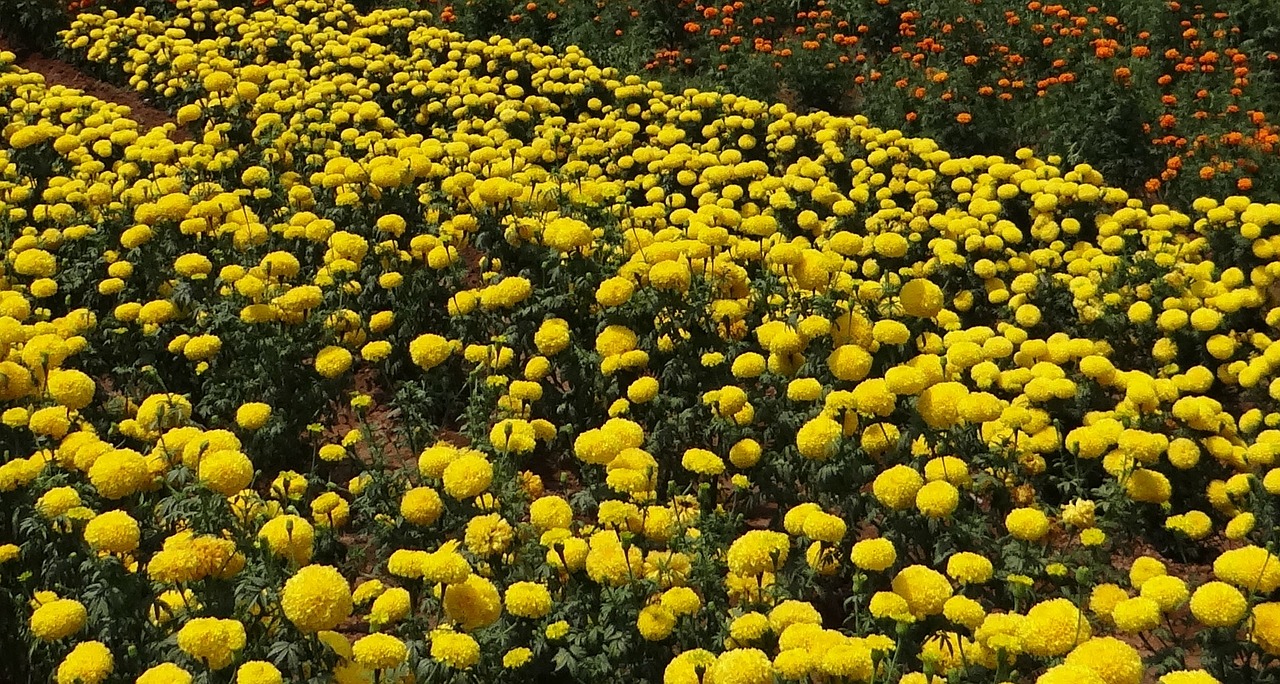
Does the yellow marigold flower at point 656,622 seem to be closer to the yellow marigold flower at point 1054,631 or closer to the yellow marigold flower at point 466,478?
the yellow marigold flower at point 466,478

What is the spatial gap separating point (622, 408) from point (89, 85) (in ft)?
30.5

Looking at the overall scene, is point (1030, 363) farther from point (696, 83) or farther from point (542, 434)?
point (696, 83)

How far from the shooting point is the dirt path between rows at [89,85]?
1017cm

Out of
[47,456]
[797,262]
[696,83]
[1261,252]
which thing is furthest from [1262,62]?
[47,456]

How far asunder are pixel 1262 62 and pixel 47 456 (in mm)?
9256

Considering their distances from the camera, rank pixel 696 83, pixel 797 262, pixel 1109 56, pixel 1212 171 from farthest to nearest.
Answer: pixel 696 83 → pixel 1109 56 → pixel 1212 171 → pixel 797 262

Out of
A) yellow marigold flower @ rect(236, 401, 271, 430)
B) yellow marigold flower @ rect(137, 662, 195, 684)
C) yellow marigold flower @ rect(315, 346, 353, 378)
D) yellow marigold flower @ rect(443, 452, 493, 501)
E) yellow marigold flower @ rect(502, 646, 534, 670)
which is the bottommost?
yellow marigold flower @ rect(315, 346, 353, 378)

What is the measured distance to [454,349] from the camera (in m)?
5.45

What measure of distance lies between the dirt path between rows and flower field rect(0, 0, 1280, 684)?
153 cm

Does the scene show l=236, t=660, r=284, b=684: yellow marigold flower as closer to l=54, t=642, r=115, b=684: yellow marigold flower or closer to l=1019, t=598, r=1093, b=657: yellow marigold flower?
l=54, t=642, r=115, b=684: yellow marigold flower

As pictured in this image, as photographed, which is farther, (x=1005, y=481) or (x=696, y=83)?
(x=696, y=83)

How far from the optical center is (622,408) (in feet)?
16.2

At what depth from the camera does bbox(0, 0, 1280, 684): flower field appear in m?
3.55

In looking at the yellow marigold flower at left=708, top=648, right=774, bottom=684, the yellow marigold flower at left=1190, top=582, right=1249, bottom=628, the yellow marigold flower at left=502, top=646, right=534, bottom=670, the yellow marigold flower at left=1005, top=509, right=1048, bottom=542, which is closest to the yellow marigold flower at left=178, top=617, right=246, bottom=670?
the yellow marigold flower at left=502, top=646, right=534, bottom=670
